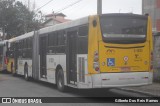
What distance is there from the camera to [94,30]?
13711 millimetres

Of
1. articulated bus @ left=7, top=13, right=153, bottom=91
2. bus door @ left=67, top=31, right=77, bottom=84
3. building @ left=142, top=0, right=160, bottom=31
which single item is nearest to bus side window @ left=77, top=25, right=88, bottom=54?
articulated bus @ left=7, top=13, right=153, bottom=91

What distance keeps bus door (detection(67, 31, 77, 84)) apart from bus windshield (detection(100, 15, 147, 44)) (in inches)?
81.0

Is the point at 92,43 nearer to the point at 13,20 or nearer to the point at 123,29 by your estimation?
the point at 123,29

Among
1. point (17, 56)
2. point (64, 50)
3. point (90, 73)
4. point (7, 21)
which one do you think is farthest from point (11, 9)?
point (90, 73)

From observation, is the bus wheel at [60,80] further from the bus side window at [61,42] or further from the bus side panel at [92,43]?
the bus side panel at [92,43]

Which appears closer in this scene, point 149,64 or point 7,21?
point 149,64

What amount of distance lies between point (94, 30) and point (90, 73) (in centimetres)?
153

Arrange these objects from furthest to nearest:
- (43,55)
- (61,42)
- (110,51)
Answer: (43,55) → (61,42) → (110,51)

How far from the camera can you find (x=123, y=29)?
14.0 metres

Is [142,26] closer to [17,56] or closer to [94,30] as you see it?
[94,30]

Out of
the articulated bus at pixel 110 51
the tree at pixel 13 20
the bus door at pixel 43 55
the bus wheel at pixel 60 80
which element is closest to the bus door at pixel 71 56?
the articulated bus at pixel 110 51

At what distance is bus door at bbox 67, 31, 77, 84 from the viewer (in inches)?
612

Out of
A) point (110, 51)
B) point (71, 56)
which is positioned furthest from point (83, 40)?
point (71, 56)

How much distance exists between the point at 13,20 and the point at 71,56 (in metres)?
Result: 37.9
